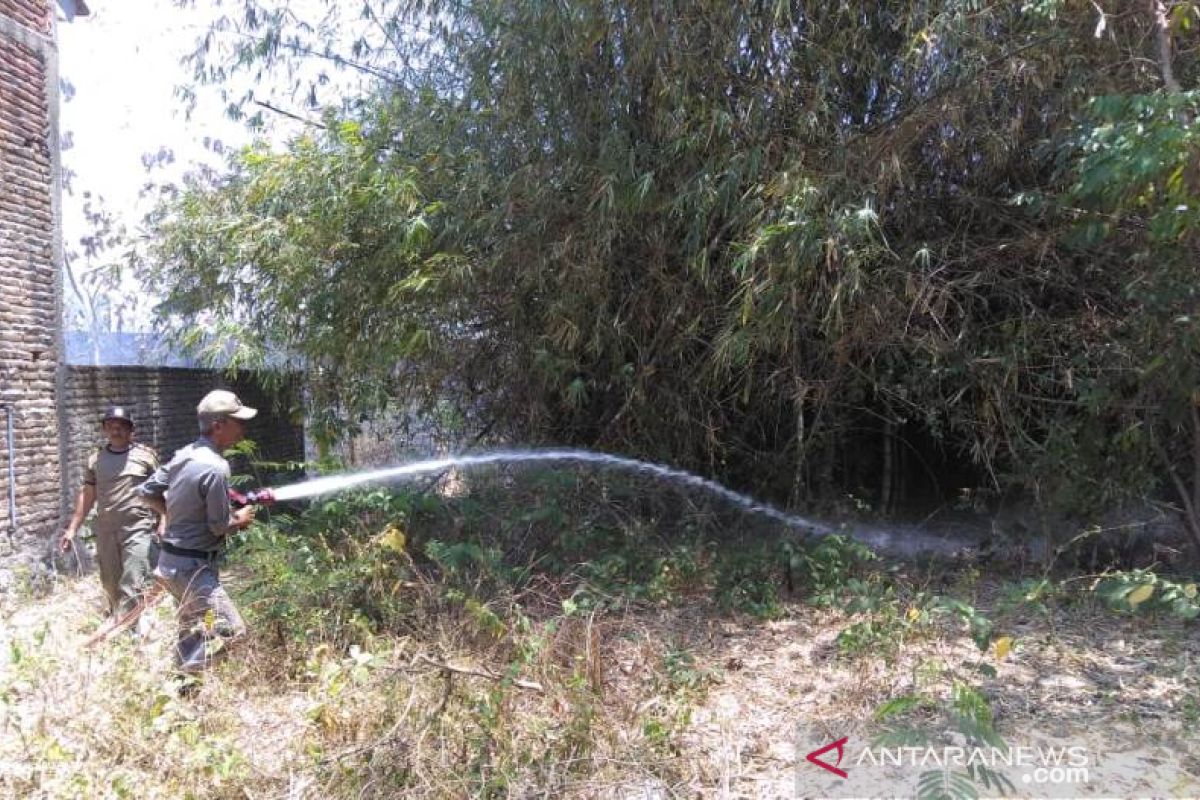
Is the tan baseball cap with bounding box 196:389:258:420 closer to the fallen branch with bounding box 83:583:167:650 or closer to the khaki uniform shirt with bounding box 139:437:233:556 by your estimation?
the khaki uniform shirt with bounding box 139:437:233:556

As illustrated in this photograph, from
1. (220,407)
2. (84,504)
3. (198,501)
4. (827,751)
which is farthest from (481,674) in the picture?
(84,504)

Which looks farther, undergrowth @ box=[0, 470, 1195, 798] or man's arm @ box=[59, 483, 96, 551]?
man's arm @ box=[59, 483, 96, 551]

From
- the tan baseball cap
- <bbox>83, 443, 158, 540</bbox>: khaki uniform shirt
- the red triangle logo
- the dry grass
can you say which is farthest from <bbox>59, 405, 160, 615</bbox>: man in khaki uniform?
the red triangle logo

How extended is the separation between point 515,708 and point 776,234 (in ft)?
8.55

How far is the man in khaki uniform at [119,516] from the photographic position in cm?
462

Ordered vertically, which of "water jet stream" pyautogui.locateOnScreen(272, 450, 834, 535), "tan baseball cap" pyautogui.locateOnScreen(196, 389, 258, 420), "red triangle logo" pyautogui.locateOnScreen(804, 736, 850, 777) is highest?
"tan baseball cap" pyautogui.locateOnScreen(196, 389, 258, 420)

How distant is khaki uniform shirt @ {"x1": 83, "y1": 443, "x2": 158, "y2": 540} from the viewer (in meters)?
4.61

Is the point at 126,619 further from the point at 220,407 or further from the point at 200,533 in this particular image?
the point at 220,407

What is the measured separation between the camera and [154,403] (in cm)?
745

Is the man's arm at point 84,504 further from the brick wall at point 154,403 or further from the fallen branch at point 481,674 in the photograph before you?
the fallen branch at point 481,674

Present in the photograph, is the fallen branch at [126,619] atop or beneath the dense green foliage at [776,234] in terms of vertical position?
beneath

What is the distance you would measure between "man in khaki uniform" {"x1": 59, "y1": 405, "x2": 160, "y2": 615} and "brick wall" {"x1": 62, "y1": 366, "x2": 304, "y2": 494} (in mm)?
1976

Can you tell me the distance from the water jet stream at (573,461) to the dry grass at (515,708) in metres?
1.71

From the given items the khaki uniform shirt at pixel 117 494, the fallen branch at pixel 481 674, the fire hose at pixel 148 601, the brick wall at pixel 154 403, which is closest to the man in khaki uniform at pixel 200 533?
the fire hose at pixel 148 601
